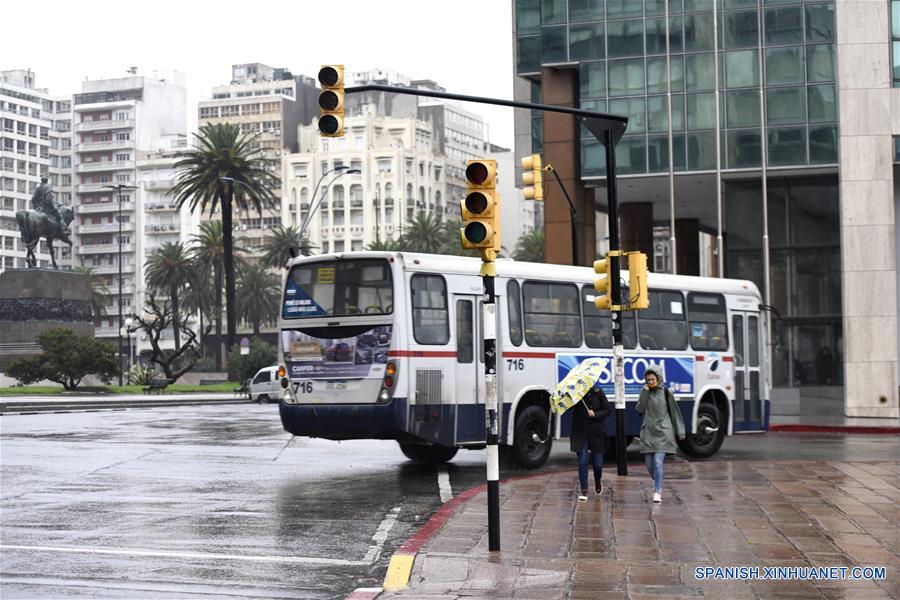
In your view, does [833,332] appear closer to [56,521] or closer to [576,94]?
[576,94]

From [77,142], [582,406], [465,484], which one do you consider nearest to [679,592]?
[582,406]

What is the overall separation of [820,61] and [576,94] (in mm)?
10071

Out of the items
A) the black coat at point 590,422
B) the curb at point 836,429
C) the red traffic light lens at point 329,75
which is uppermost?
the red traffic light lens at point 329,75

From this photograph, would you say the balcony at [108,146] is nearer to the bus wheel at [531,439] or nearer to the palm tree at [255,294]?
the palm tree at [255,294]

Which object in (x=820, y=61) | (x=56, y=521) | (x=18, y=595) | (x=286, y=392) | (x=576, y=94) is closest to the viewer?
(x=18, y=595)

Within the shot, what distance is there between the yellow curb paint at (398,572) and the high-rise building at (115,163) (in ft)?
484

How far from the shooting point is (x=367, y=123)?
152750mm

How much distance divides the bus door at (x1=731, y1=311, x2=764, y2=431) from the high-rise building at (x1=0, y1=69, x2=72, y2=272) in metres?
141

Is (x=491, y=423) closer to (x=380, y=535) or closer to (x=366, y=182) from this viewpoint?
Answer: (x=380, y=535)

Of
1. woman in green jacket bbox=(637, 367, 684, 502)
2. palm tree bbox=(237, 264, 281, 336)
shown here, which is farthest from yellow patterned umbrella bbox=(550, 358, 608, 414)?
palm tree bbox=(237, 264, 281, 336)

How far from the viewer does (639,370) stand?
915 inches

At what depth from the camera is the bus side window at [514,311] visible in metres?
21.3

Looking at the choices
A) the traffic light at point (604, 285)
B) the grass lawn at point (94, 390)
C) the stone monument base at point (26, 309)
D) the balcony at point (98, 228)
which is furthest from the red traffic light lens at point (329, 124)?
the balcony at point (98, 228)

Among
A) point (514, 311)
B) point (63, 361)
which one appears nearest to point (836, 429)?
point (514, 311)
